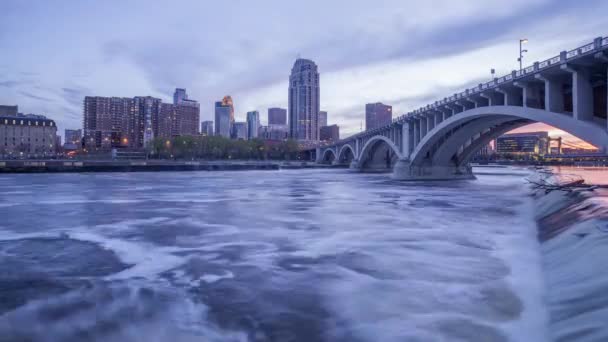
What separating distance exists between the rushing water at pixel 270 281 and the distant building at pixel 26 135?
208 m

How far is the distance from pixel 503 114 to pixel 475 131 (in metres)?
16.1

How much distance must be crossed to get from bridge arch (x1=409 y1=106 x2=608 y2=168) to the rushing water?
466 inches

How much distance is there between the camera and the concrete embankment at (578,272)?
6680 millimetres

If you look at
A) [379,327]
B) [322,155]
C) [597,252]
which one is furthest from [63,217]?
[322,155]

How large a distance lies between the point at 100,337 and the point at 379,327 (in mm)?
5169

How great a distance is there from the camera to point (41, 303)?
8.23 meters

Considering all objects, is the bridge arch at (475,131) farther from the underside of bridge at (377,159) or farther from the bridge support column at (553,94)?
the underside of bridge at (377,159)

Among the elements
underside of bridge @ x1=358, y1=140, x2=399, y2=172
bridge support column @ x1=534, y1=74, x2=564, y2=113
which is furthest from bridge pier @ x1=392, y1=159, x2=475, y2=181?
underside of bridge @ x1=358, y1=140, x2=399, y2=172

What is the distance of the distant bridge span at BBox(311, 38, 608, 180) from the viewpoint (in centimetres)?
2730

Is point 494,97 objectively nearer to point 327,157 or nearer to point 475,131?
point 475,131

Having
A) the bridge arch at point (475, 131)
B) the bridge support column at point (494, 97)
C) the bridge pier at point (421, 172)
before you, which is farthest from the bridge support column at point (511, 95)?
the bridge pier at point (421, 172)

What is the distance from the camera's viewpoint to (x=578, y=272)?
9367 mm

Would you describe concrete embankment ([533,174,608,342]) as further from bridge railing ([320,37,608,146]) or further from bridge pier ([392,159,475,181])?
bridge pier ([392,159,475,181])

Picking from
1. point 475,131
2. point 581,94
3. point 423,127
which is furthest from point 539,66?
point 423,127
